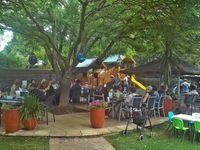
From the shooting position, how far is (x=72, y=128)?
8242mm

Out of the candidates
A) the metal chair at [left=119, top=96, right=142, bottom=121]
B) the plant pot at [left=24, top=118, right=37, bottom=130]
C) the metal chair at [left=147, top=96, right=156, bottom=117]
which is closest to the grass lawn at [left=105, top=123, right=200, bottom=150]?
the metal chair at [left=119, top=96, right=142, bottom=121]

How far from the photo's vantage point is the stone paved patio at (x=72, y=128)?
7.51 m

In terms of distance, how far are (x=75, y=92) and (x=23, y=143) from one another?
7.64 m

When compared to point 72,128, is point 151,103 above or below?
above

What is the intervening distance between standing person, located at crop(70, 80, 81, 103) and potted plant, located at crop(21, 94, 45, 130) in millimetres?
6265

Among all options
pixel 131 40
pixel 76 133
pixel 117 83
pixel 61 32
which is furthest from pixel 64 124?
pixel 117 83

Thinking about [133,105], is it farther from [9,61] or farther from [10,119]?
[9,61]

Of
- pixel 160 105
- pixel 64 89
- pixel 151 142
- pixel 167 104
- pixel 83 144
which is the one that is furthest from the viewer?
pixel 64 89

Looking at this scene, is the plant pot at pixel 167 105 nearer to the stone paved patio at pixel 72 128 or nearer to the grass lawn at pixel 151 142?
the stone paved patio at pixel 72 128

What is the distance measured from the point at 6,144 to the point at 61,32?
7.19 metres

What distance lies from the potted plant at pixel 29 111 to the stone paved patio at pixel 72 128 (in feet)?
0.68

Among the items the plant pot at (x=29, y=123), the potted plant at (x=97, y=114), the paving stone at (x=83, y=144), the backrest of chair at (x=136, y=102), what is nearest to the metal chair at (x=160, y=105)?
the backrest of chair at (x=136, y=102)

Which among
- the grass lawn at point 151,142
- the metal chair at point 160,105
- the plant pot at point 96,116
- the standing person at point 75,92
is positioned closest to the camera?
the grass lawn at point 151,142

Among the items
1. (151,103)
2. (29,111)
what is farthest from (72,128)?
(151,103)
